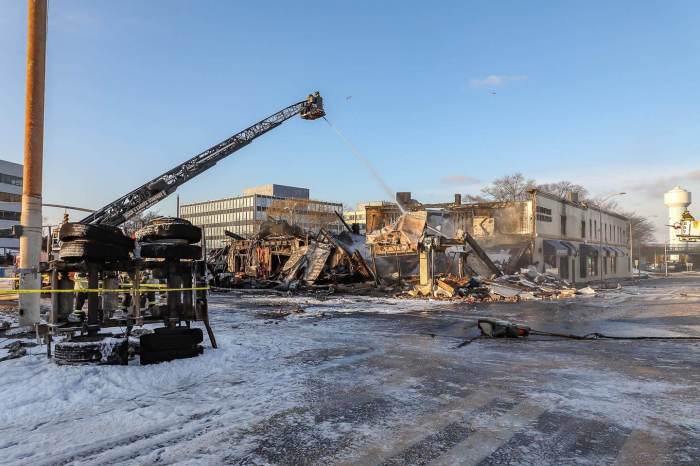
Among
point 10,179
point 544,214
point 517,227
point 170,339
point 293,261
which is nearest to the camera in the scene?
point 170,339

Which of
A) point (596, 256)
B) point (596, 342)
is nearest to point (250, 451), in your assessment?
point (596, 342)

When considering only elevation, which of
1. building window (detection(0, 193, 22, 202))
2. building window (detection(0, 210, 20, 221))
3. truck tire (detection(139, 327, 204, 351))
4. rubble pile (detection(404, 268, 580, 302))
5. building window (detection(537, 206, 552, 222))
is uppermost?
building window (detection(0, 193, 22, 202))

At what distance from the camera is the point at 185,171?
2608 cm

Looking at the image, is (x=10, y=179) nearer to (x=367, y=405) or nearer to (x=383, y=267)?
(x=383, y=267)

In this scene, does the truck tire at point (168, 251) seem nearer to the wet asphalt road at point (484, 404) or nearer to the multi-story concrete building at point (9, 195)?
the wet asphalt road at point (484, 404)

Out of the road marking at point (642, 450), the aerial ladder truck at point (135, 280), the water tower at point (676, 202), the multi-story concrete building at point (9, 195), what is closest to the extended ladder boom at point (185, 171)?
the aerial ladder truck at point (135, 280)

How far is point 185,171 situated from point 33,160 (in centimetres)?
1514

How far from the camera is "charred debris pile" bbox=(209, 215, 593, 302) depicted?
24578mm

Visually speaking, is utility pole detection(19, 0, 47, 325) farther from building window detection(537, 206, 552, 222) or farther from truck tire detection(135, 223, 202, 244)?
building window detection(537, 206, 552, 222)

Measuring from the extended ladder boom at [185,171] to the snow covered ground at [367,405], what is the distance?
54.1 feet

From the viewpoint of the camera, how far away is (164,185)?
2528 centimetres

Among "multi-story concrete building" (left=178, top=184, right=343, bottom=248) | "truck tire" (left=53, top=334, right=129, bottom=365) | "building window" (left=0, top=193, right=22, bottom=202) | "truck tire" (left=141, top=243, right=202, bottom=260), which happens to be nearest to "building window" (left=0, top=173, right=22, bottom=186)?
"building window" (left=0, top=193, right=22, bottom=202)

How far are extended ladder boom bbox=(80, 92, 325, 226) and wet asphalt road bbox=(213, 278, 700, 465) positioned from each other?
15946 millimetres

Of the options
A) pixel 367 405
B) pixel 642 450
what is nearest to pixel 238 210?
pixel 367 405
